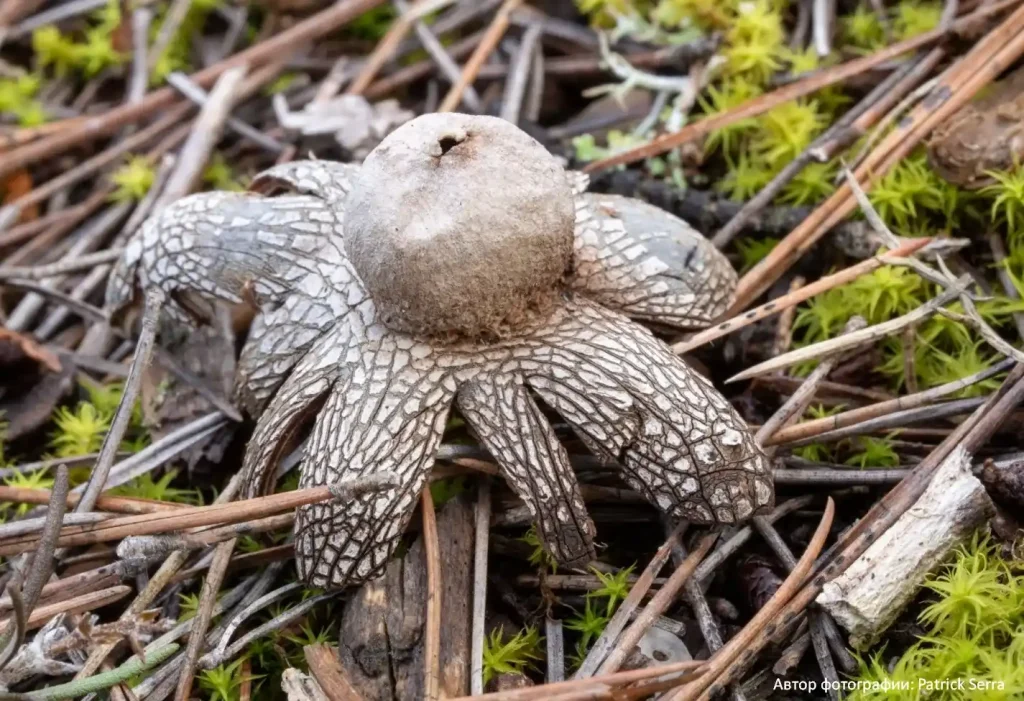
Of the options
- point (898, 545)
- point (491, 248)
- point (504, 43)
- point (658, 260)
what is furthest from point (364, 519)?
point (504, 43)

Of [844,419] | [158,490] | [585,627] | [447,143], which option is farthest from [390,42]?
[585,627]

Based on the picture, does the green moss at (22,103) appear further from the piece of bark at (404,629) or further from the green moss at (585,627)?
the green moss at (585,627)

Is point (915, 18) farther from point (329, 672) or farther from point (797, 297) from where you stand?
point (329, 672)

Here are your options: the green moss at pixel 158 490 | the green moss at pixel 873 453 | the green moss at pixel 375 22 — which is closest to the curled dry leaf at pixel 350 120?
the green moss at pixel 375 22

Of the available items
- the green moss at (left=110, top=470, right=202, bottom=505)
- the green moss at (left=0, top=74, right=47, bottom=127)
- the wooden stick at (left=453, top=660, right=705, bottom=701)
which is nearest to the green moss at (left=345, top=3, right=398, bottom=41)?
the green moss at (left=0, top=74, right=47, bottom=127)

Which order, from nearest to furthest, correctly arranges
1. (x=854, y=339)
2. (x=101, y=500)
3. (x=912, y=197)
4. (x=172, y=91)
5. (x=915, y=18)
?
(x=101, y=500) → (x=854, y=339) → (x=912, y=197) → (x=915, y=18) → (x=172, y=91)
